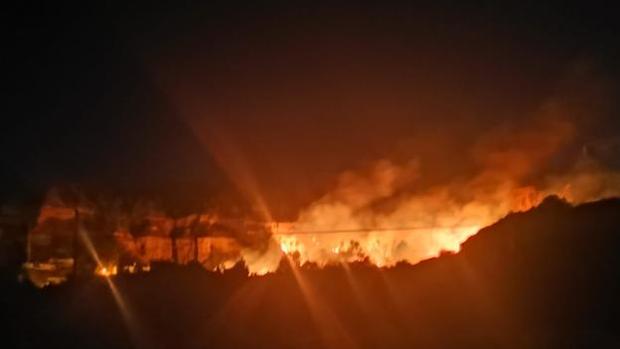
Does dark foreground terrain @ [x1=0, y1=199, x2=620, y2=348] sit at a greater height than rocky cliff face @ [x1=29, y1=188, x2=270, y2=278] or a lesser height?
lesser

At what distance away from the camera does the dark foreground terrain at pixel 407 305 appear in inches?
653

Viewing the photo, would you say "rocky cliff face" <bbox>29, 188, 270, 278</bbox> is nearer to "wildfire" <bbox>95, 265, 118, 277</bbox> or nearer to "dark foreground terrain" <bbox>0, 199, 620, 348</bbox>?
"wildfire" <bbox>95, 265, 118, 277</bbox>

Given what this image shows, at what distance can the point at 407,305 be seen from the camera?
2014 cm

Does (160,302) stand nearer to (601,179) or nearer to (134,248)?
(134,248)

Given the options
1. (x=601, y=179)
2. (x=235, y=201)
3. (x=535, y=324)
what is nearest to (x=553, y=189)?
(x=601, y=179)

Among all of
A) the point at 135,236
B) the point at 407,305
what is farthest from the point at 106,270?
the point at 407,305

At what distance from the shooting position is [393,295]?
21.5 m

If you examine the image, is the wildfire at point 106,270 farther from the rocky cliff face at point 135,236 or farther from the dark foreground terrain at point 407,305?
the dark foreground terrain at point 407,305

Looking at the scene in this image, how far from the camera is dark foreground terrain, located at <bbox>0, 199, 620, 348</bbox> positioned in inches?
653

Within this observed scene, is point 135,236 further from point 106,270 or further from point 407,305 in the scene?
point 407,305

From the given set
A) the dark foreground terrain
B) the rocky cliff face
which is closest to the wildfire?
the rocky cliff face

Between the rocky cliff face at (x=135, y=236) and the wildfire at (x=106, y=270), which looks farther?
the rocky cliff face at (x=135, y=236)

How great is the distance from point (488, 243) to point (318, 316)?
20.7 ft

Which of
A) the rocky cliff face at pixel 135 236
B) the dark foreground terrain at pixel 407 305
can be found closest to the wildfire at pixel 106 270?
the rocky cliff face at pixel 135 236
